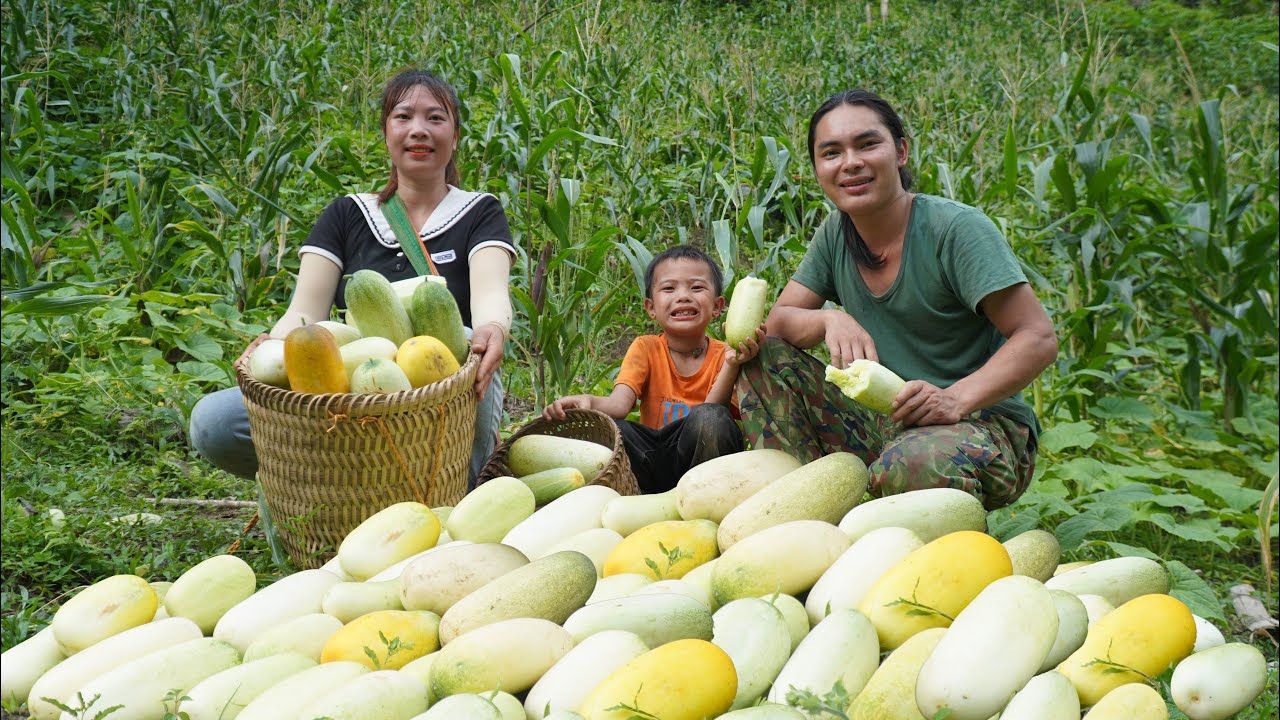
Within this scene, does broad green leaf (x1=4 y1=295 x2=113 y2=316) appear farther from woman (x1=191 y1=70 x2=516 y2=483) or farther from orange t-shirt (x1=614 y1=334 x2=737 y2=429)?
orange t-shirt (x1=614 y1=334 x2=737 y2=429)

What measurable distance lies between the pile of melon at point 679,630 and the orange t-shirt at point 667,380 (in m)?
1.13

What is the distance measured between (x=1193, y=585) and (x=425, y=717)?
6.92 ft

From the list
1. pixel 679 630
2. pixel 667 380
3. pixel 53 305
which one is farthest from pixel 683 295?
pixel 53 305

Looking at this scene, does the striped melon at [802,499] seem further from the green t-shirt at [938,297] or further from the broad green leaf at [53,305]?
the broad green leaf at [53,305]

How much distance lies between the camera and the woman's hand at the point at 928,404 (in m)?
2.63

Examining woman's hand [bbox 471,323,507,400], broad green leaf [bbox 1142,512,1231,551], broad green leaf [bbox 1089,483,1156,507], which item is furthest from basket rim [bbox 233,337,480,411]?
broad green leaf [bbox 1142,512,1231,551]

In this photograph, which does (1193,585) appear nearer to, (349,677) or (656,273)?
(656,273)


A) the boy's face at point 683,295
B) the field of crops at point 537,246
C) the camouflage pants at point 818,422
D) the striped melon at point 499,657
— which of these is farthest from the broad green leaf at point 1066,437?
the striped melon at point 499,657

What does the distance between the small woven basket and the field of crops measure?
0.50 metres

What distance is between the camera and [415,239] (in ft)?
11.1

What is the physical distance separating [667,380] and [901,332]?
36.2 inches

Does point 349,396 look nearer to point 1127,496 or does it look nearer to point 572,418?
point 572,418

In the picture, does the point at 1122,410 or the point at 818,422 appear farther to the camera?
the point at 1122,410

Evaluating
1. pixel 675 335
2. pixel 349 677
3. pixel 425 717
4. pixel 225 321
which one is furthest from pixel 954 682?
pixel 225 321
